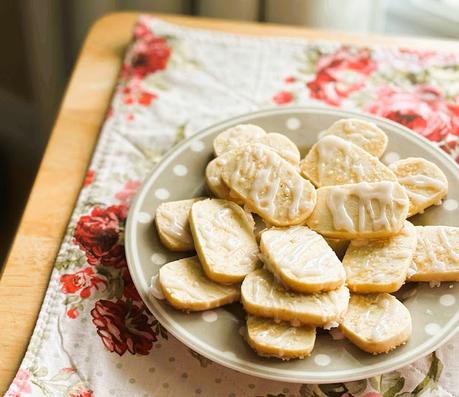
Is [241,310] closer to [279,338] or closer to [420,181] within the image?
[279,338]

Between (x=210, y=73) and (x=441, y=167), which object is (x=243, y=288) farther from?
(x=210, y=73)

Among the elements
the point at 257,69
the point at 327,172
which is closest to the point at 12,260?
the point at 327,172

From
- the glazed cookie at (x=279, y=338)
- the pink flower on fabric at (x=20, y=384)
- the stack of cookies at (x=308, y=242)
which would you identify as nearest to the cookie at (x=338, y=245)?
the stack of cookies at (x=308, y=242)

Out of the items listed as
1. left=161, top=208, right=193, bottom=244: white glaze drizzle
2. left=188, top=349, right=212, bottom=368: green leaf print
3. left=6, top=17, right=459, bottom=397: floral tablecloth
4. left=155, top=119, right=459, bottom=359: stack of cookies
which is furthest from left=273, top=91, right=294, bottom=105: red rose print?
left=188, top=349, right=212, bottom=368: green leaf print

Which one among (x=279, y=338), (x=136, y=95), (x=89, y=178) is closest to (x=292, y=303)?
(x=279, y=338)

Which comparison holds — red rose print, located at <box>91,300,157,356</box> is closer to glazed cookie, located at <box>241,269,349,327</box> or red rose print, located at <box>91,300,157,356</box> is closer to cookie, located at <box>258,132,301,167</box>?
glazed cookie, located at <box>241,269,349,327</box>
